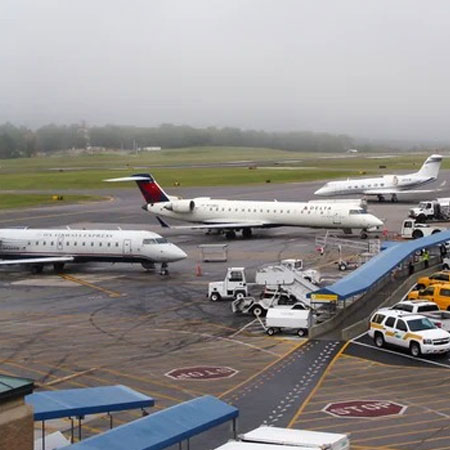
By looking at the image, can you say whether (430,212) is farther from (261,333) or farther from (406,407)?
(406,407)

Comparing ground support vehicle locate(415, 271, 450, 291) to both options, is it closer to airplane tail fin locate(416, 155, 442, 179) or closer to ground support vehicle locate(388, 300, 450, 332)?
ground support vehicle locate(388, 300, 450, 332)

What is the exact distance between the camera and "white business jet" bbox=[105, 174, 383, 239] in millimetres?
75250

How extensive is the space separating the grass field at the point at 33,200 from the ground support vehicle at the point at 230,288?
70.7 metres

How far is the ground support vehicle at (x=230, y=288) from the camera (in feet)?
157

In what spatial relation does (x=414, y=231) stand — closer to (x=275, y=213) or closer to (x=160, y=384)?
(x=275, y=213)

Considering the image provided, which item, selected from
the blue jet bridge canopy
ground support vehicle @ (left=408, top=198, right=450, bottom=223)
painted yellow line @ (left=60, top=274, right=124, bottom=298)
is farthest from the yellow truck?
ground support vehicle @ (left=408, top=198, right=450, bottom=223)

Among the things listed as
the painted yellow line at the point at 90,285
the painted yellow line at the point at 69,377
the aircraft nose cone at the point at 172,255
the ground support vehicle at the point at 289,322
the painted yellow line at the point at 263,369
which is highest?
the aircraft nose cone at the point at 172,255

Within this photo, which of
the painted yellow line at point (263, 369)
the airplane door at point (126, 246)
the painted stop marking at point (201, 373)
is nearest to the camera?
the painted yellow line at point (263, 369)

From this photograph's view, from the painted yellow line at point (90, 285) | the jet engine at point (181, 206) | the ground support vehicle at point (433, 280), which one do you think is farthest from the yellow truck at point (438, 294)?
the jet engine at point (181, 206)

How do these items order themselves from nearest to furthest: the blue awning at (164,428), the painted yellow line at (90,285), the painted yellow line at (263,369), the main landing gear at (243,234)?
the blue awning at (164,428), the painted yellow line at (263,369), the painted yellow line at (90,285), the main landing gear at (243,234)

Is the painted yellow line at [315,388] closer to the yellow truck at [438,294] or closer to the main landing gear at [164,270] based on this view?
the yellow truck at [438,294]

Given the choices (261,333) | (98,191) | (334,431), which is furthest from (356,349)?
(98,191)

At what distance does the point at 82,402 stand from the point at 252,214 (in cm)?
5809

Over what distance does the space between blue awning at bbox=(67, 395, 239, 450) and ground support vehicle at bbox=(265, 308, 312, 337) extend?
19.4 meters
